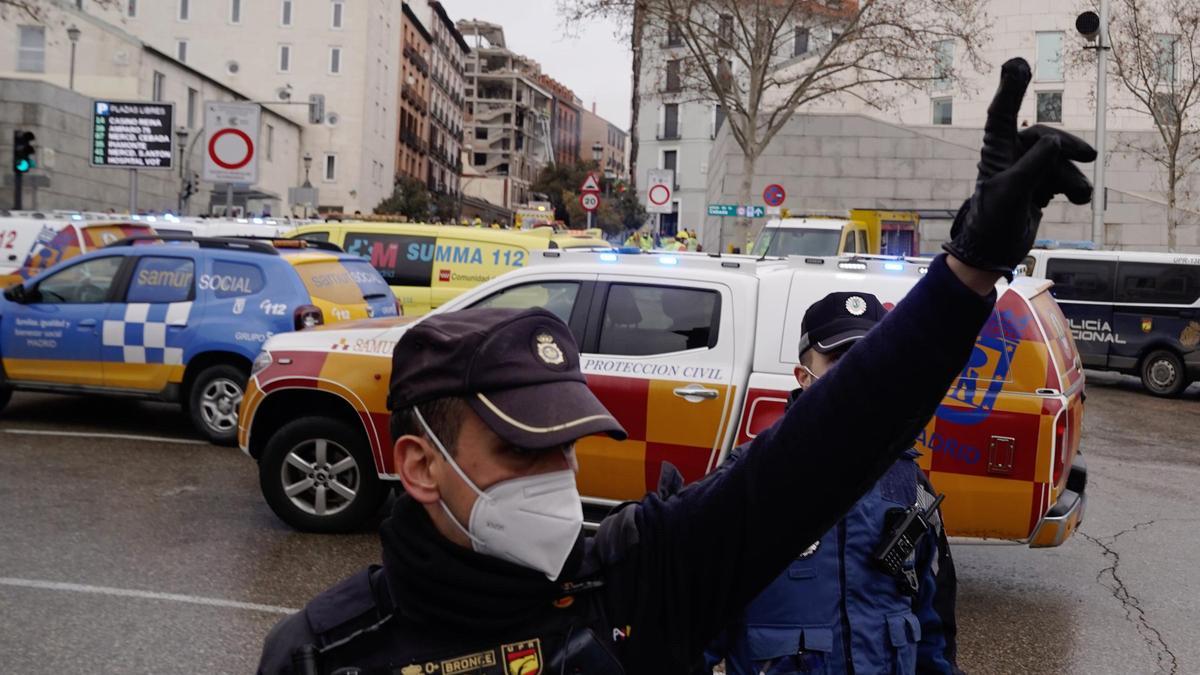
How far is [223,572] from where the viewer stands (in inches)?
257

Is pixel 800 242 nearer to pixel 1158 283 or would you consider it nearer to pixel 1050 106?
pixel 1158 283

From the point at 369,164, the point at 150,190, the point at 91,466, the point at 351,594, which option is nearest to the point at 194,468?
the point at 91,466

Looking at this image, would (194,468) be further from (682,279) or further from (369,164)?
(369,164)

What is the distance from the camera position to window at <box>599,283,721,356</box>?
654 cm

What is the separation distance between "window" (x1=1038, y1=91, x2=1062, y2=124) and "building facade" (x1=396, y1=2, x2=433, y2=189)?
132 feet

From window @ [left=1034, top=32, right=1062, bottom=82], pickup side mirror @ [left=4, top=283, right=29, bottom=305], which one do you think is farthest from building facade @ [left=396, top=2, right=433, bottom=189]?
pickup side mirror @ [left=4, top=283, right=29, bottom=305]

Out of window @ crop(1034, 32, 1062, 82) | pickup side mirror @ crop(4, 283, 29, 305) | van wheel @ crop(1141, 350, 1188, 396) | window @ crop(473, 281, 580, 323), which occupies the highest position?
window @ crop(1034, 32, 1062, 82)

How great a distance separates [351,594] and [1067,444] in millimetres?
5125

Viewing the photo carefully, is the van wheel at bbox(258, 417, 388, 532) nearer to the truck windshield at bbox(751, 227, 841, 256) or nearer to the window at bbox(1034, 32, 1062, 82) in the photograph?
the truck windshield at bbox(751, 227, 841, 256)

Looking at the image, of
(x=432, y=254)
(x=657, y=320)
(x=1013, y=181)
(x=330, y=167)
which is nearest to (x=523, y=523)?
(x=1013, y=181)

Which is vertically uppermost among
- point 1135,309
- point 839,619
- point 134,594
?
point 1135,309

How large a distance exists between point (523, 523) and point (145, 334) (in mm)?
9449

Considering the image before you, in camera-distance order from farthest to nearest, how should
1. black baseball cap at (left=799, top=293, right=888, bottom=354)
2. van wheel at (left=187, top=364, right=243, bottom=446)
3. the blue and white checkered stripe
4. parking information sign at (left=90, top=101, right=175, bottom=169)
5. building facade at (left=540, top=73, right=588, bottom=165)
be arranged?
building facade at (left=540, top=73, right=588, bottom=165), parking information sign at (left=90, top=101, right=175, bottom=169), the blue and white checkered stripe, van wheel at (left=187, top=364, right=243, bottom=446), black baseball cap at (left=799, top=293, right=888, bottom=354)

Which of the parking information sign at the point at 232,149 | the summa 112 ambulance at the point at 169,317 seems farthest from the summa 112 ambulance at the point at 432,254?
the parking information sign at the point at 232,149
